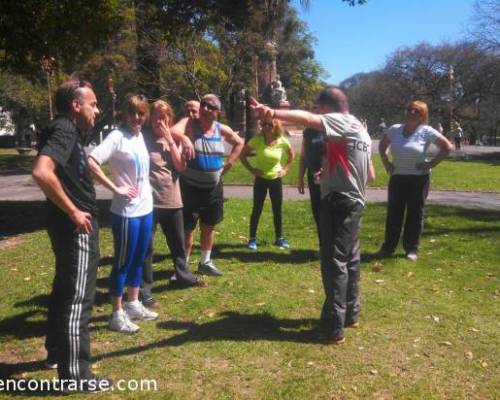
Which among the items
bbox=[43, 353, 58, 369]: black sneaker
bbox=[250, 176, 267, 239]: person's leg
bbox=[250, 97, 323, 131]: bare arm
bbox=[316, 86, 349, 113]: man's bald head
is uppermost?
bbox=[316, 86, 349, 113]: man's bald head

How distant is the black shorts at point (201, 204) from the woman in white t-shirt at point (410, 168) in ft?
7.69

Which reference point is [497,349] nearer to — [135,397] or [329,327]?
[329,327]

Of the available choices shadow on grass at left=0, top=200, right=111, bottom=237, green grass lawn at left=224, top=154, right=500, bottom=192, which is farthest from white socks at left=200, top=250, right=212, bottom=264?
green grass lawn at left=224, top=154, right=500, bottom=192

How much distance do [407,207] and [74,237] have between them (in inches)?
184

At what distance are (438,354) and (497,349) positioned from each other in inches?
20.0

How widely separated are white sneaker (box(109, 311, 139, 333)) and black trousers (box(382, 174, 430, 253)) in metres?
3.76

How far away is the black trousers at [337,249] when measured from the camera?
431cm

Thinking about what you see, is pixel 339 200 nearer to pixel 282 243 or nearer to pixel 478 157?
pixel 282 243

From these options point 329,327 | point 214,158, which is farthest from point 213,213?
point 329,327

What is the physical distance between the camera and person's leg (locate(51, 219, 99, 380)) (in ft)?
11.3

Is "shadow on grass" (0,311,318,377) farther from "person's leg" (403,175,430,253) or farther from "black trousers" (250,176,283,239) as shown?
"person's leg" (403,175,430,253)

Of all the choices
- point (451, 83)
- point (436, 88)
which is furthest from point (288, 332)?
point (436, 88)

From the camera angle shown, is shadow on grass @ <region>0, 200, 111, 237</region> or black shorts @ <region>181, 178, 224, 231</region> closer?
black shorts @ <region>181, 178, 224, 231</region>

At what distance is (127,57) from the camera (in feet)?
70.8
